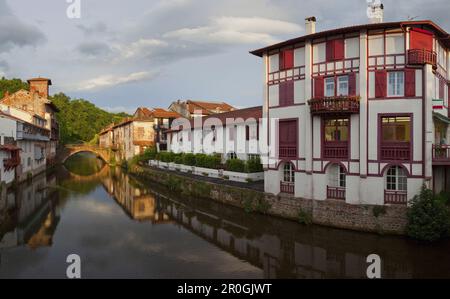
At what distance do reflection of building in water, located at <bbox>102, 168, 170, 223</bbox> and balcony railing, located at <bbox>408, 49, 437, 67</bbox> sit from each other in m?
17.7

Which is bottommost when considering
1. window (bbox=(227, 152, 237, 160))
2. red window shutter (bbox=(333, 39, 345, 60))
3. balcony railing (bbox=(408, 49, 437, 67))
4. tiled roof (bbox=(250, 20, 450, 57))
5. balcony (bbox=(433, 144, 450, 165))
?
window (bbox=(227, 152, 237, 160))

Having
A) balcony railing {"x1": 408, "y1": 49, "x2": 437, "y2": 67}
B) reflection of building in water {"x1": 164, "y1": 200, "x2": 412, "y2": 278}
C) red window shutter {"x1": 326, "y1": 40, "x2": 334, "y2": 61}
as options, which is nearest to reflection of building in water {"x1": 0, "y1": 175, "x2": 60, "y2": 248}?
reflection of building in water {"x1": 164, "y1": 200, "x2": 412, "y2": 278}

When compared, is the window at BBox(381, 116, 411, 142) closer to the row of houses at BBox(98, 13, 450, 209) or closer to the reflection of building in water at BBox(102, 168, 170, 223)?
the row of houses at BBox(98, 13, 450, 209)

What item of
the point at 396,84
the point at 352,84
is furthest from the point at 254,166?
the point at 396,84

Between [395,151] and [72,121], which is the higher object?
[72,121]

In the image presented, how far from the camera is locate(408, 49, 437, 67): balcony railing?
1727 cm

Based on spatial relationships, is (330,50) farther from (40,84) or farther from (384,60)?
(40,84)

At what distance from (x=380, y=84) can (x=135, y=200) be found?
23.0 m

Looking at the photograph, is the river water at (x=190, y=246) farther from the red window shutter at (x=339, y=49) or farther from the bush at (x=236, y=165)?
the red window shutter at (x=339, y=49)

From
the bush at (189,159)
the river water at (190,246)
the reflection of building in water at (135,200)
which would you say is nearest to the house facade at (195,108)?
the reflection of building in water at (135,200)

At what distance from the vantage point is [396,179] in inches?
715

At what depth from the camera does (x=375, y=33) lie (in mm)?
18297
